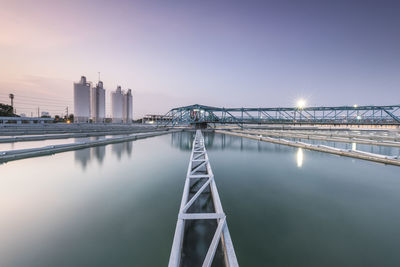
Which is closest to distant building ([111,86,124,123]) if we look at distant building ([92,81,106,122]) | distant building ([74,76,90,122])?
distant building ([92,81,106,122])

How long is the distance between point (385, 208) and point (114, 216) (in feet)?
24.7

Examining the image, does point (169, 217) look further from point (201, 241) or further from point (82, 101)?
point (82, 101)

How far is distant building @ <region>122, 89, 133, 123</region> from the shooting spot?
210 ft

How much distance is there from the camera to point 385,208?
13.3 feet

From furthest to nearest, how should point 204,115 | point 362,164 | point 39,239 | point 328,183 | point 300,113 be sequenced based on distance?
1. point 300,113
2. point 204,115
3. point 362,164
4. point 328,183
5. point 39,239

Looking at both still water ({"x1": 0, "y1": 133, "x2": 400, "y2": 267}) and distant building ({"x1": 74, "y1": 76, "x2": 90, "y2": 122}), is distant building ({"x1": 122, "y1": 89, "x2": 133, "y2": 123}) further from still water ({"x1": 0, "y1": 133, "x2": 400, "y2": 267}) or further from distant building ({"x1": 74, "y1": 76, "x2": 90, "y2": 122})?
still water ({"x1": 0, "y1": 133, "x2": 400, "y2": 267})

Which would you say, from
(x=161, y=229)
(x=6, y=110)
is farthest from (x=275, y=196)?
(x=6, y=110)

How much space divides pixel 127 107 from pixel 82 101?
1609 centimetres

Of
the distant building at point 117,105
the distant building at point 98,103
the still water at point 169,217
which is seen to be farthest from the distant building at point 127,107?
the still water at point 169,217

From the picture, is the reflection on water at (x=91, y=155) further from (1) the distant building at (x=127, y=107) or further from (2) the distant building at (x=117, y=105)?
(1) the distant building at (x=127, y=107)

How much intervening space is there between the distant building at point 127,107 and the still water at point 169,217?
6297 cm

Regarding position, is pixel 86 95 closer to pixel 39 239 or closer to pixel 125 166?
pixel 125 166

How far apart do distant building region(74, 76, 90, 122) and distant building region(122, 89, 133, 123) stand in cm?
1322

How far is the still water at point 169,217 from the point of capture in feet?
8.11
